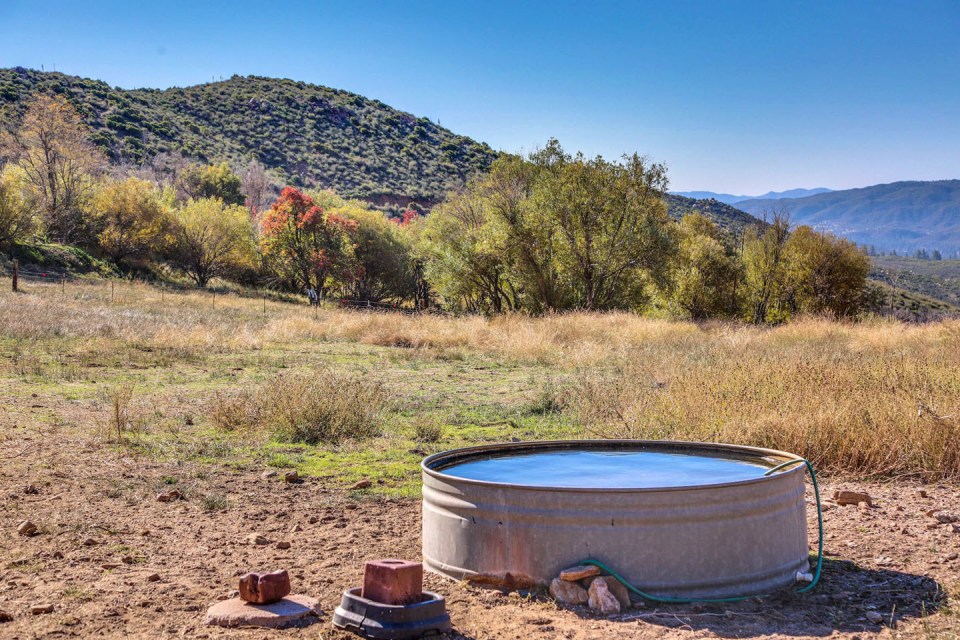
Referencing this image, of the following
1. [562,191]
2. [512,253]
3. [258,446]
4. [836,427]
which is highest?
[562,191]

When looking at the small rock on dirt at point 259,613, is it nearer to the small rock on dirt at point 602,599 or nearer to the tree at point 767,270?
the small rock on dirt at point 602,599

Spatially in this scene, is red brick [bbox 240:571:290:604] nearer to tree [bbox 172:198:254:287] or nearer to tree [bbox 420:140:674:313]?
tree [bbox 420:140:674:313]

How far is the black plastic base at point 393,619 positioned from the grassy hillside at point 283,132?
225 ft

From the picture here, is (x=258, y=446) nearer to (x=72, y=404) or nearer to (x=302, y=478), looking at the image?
(x=302, y=478)

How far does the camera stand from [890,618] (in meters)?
3.65

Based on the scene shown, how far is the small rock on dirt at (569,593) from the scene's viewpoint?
12.5 feet

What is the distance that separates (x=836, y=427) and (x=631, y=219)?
23802mm

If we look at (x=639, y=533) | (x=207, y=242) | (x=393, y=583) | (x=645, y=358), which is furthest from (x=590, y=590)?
(x=207, y=242)

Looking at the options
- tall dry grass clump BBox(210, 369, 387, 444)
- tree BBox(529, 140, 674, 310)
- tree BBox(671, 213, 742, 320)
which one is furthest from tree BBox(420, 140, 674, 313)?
tall dry grass clump BBox(210, 369, 387, 444)

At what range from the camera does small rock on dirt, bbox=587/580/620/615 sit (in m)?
3.76

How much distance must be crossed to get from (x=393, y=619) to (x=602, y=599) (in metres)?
1.02

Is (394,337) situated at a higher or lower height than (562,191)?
lower

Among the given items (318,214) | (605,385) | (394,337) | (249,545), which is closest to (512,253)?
(394,337)

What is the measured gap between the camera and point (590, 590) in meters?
3.79
